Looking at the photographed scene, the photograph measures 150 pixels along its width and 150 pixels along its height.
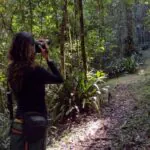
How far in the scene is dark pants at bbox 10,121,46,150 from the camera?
3201mm

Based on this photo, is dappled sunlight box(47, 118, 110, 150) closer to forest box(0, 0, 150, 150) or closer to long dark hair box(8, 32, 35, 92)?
forest box(0, 0, 150, 150)

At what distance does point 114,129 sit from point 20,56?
12.0ft

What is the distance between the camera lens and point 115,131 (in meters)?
6.30

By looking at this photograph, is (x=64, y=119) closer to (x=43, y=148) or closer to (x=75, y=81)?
(x=75, y=81)

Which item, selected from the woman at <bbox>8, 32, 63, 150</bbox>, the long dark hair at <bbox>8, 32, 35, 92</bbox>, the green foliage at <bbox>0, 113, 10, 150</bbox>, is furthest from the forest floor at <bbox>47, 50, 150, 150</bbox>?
the long dark hair at <bbox>8, 32, 35, 92</bbox>

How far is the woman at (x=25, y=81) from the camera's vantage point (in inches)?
125

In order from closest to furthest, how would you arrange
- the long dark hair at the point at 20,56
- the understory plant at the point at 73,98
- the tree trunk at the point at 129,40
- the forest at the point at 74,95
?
the long dark hair at the point at 20,56 < the forest at the point at 74,95 < the understory plant at the point at 73,98 < the tree trunk at the point at 129,40

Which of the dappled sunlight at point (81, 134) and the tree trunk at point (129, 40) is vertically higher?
the tree trunk at point (129, 40)

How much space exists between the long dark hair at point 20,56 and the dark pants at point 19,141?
0.36 m

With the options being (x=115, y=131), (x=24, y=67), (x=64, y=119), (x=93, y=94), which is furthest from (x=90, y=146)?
(x=24, y=67)

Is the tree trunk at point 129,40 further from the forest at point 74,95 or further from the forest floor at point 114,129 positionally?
the forest floor at point 114,129

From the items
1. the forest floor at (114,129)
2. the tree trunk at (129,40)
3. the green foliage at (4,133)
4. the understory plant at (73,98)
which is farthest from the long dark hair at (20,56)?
the tree trunk at (129,40)

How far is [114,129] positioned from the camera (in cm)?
644

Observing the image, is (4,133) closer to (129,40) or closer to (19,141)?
(19,141)
